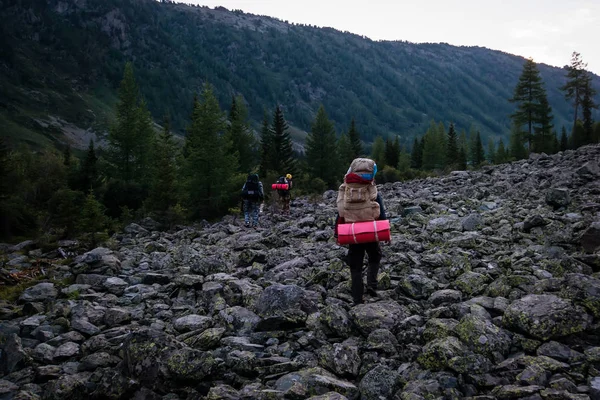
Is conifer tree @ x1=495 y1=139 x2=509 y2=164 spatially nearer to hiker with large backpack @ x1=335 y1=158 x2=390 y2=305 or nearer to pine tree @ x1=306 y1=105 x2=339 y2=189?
pine tree @ x1=306 y1=105 x2=339 y2=189

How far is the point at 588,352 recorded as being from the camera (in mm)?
3574

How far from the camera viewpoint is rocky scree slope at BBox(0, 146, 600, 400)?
12.0 feet

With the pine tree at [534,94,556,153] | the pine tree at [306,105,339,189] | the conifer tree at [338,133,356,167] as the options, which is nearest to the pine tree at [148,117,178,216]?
the pine tree at [306,105,339,189]

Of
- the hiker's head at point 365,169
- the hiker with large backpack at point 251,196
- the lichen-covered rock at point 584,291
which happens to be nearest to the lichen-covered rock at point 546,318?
the lichen-covered rock at point 584,291

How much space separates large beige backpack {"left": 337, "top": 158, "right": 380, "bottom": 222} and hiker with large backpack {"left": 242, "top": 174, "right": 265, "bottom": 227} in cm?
1021

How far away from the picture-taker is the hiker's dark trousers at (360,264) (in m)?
5.71

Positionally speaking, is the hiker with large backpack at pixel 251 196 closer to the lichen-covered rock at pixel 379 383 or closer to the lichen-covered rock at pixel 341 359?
the lichen-covered rock at pixel 341 359

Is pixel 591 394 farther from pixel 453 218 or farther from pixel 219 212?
pixel 219 212

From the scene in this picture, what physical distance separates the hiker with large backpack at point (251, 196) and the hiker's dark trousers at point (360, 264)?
10.3 meters

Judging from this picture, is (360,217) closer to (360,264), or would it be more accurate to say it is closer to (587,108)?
(360,264)

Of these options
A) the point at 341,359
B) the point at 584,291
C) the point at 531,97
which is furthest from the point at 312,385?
the point at 531,97

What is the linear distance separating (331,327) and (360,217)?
1.90m

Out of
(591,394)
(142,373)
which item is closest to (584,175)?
(591,394)

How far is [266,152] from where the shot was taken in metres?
42.9
